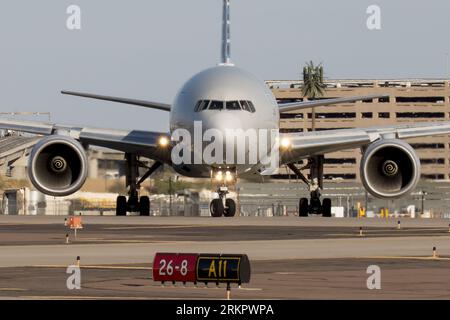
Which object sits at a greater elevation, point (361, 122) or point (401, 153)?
point (361, 122)

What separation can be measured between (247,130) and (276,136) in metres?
2.81

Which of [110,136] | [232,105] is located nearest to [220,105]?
[232,105]

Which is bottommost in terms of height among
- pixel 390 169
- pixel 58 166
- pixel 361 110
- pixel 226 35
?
pixel 390 169

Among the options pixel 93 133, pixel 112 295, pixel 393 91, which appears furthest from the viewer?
pixel 393 91

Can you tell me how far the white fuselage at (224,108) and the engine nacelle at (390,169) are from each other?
3.88 m

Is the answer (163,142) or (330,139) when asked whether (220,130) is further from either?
(330,139)

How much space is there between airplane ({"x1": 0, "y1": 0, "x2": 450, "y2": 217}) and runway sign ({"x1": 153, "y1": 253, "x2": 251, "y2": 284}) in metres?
24.9

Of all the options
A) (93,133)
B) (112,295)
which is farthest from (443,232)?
(112,295)

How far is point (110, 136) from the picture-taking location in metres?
50.6

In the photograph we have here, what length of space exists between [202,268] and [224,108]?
26501 mm

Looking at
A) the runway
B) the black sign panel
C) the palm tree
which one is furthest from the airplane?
the palm tree

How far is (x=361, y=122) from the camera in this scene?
18425cm

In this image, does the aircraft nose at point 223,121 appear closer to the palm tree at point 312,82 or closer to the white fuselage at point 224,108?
the white fuselage at point 224,108
